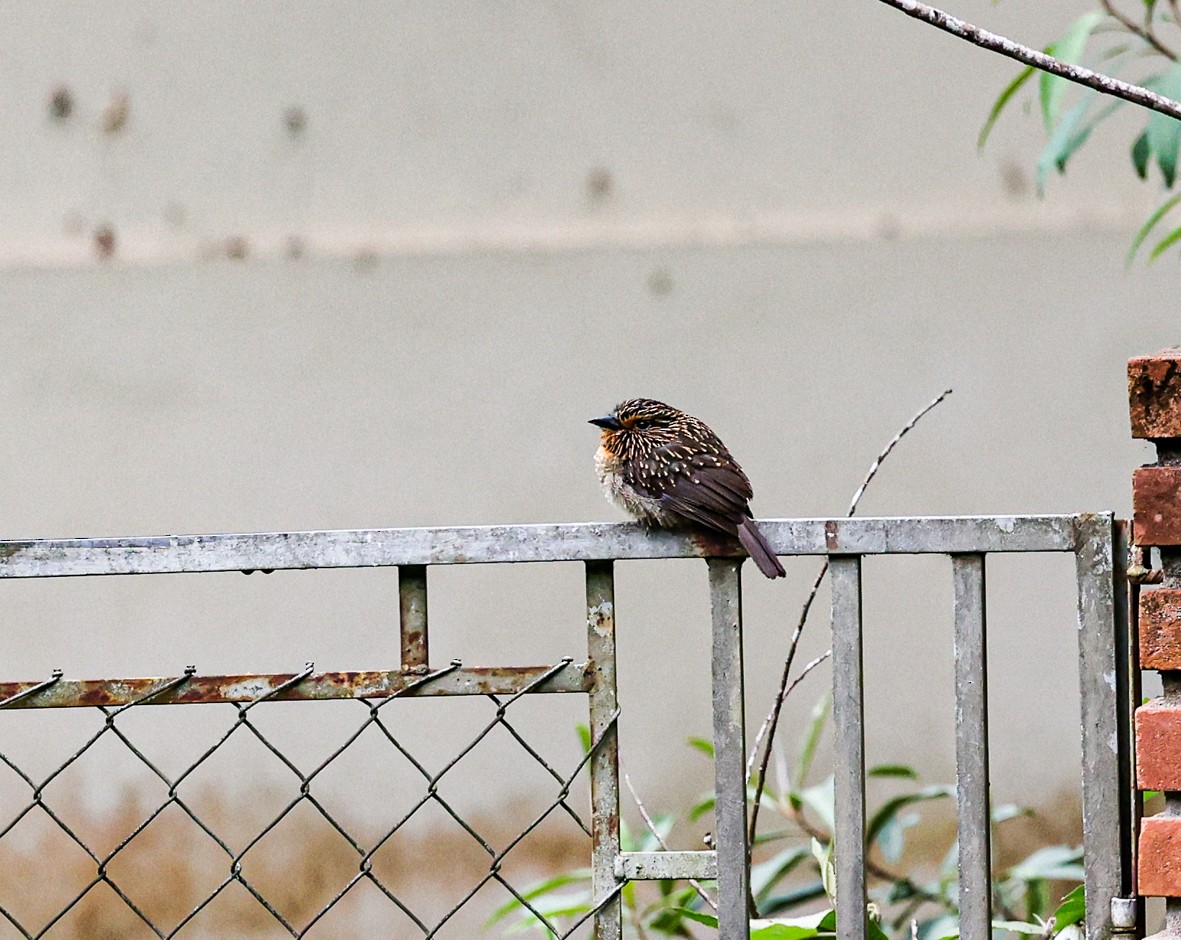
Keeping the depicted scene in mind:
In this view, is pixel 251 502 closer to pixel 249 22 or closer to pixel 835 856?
pixel 249 22

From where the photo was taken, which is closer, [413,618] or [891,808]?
[413,618]

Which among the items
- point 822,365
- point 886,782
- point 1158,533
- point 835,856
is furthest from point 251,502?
point 1158,533

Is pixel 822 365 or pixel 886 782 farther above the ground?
pixel 822 365

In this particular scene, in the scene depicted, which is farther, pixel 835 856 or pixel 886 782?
pixel 886 782

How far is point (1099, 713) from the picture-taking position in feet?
4.83

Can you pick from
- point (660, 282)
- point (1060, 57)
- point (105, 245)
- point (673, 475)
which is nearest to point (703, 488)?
point (673, 475)

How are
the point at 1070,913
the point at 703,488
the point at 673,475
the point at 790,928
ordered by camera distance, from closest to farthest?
the point at 1070,913, the point at 790,928, the point at 703,488, the point at 673,475

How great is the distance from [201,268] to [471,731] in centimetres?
134

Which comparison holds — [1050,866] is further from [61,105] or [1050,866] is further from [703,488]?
[61,105]

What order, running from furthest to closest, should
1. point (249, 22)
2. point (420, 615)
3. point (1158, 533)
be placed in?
point (249, 22)
point (420, 615)
point (1158, 533)

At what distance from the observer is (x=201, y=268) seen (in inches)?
143

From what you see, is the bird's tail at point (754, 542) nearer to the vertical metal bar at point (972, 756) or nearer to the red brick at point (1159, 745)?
the vertical metal bar at point (972, 756)

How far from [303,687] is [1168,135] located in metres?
2.01

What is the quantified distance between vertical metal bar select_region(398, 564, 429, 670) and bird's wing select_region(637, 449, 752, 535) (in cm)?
40
